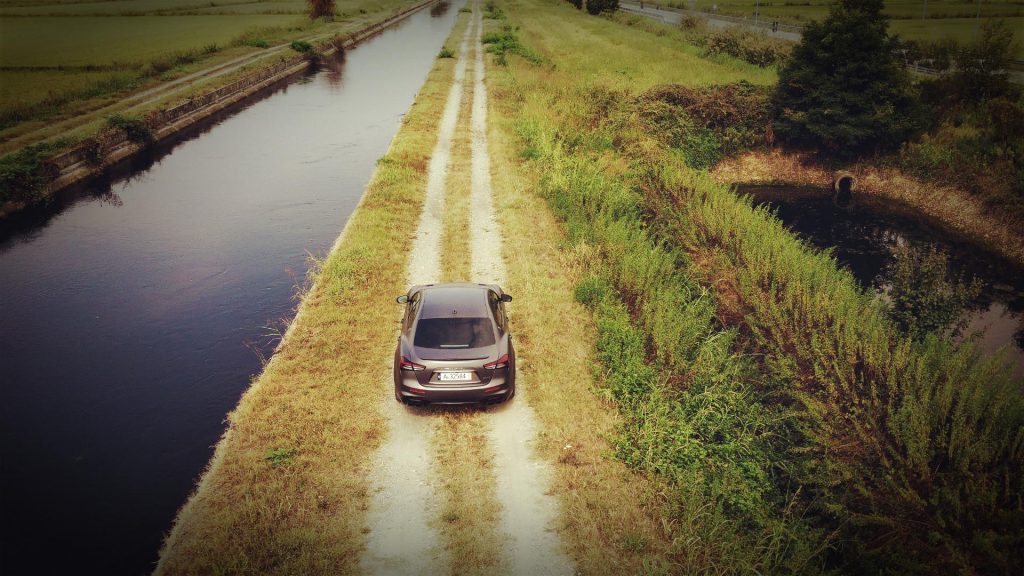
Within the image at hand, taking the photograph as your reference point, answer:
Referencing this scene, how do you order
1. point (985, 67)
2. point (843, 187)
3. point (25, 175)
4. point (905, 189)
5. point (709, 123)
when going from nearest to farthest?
point (25, 175) < point (905, 189) < point (985, 67) < point (843, 187) < point (709, 123)

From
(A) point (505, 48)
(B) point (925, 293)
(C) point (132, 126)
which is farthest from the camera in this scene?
(A) point (505, 48)

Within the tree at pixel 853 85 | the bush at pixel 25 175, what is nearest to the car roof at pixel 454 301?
the bush at pixel 25 175

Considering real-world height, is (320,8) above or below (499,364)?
above

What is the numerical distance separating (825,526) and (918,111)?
2494cm

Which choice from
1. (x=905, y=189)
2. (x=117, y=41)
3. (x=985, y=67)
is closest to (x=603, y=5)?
(x=117, y=41)

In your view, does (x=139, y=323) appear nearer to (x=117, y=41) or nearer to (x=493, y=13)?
(x=117, y=41)

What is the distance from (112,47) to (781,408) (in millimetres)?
64143

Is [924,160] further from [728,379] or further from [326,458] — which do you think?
[326,458]

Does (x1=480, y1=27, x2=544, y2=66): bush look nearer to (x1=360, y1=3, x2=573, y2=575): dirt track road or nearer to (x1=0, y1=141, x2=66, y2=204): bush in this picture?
(x1=0, y1=141, x2=66, y2=204): bush

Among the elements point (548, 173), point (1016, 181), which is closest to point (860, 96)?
point (1016, 181)

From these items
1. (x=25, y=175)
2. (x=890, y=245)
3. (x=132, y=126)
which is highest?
(x=132, y=126)

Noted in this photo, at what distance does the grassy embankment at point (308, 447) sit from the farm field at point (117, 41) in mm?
26333

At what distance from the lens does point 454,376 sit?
925cm

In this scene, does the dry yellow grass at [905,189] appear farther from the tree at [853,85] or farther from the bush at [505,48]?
the bush at [505,48]
